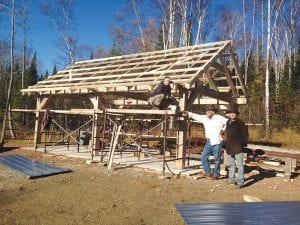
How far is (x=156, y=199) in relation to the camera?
7.10m

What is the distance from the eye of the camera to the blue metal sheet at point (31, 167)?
9281 mm

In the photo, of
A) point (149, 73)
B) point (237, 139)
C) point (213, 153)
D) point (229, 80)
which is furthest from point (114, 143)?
point (229, 80)

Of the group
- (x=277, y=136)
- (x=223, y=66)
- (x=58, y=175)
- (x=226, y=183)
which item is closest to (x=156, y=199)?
(x=226, y=183)

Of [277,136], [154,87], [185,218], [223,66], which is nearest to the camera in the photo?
[185,218]

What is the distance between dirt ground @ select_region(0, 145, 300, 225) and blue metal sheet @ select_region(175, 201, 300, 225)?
297 millimetres

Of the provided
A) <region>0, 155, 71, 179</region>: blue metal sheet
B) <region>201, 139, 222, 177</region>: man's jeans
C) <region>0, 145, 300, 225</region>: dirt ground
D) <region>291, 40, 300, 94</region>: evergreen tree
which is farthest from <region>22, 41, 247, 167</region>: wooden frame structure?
<region>291, 40, 300, 94</region>: evergreen tree

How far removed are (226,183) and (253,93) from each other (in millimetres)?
18116

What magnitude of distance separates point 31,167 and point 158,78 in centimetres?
471

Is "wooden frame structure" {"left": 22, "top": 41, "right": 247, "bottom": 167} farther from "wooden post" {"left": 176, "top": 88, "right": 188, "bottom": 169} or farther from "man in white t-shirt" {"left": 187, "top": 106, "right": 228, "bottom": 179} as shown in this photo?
"man in white t-shirt" {"left": 187, "top": 106, "right": 228, "bottom": 179}

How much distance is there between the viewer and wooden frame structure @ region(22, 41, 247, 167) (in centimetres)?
1081

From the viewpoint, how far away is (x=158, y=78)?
1138cm

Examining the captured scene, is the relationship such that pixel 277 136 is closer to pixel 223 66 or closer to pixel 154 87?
pixel 223 66

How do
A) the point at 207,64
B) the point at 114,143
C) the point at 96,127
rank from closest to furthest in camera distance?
the point at 114,143 < the point at 207,64 < the point at 96,127

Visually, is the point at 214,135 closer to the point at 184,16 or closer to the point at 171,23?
the point at 171,23
